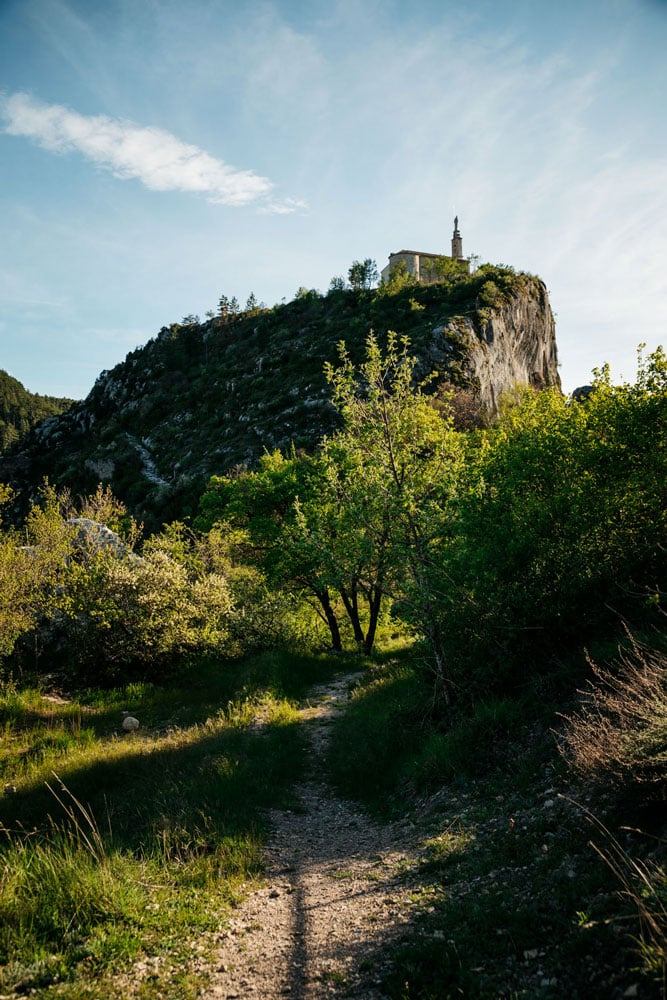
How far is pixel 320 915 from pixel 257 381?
7562cm

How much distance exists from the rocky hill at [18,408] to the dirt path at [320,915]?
16730 centimetres

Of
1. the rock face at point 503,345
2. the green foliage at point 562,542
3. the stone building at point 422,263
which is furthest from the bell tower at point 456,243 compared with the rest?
the green foliage at point 562,542

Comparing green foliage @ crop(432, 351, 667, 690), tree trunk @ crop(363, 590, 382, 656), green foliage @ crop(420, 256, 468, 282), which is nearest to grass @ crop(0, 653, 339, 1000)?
green foliage @ crop(432, 351, 667, 690)

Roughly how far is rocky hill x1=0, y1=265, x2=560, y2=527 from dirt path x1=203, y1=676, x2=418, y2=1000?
A: 151 ft

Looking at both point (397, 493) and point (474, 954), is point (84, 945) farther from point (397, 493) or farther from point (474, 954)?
point (397, 493)

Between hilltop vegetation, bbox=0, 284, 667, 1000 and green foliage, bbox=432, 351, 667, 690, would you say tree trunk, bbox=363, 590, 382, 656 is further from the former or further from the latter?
green foliage, bbox=432, 351, 667, 690

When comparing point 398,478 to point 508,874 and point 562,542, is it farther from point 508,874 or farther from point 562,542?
point 508,874

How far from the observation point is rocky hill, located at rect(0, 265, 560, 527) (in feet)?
197

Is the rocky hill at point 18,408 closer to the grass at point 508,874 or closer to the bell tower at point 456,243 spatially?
the bell tower at point 456,243

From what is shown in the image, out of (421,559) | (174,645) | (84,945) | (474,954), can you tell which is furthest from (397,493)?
(174,645)

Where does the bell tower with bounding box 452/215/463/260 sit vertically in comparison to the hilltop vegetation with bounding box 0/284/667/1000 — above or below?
above

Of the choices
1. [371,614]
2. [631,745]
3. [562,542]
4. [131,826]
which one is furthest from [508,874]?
[371,614]

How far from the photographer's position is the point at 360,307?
84.4m

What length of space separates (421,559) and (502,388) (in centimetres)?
6410
